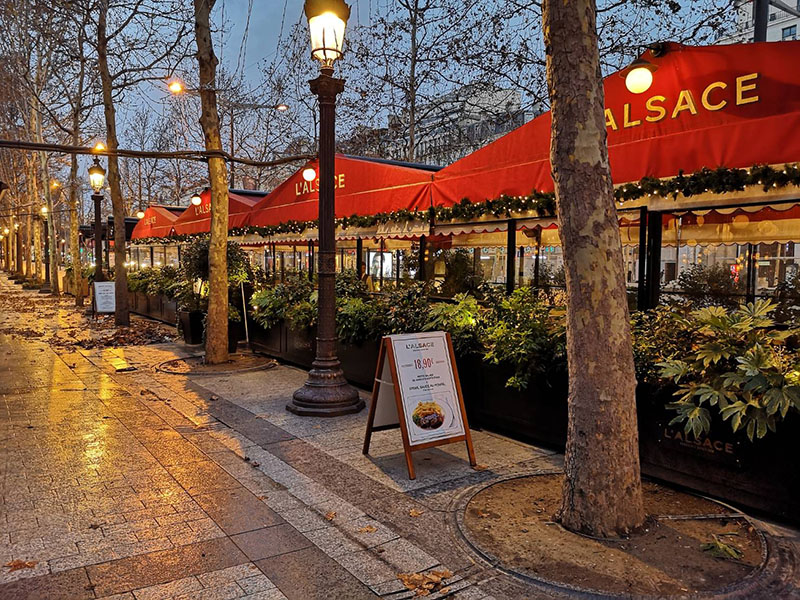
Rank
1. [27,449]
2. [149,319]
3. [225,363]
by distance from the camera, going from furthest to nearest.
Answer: [149,319], [225,363], [27,449]

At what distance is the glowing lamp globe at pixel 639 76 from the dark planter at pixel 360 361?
4.41 meters

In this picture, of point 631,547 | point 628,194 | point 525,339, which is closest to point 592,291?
point 631,547

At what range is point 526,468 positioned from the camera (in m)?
5.44

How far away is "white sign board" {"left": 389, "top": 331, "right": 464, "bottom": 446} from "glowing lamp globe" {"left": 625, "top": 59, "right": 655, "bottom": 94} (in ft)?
10.5

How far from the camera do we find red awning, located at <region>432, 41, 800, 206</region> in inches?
201

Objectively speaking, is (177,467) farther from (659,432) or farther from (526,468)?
(659,432)

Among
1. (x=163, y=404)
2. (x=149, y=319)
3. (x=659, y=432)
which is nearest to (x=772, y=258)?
(x=659, y=432)

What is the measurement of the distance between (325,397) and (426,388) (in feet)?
7.51

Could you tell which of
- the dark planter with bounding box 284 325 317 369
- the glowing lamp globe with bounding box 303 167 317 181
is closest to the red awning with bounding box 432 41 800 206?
the dark planter with bounding box 284 325 317 369

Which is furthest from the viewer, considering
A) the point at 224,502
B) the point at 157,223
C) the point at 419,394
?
the point at 157,223

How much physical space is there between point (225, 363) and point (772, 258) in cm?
1033

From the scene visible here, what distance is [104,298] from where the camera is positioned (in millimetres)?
17531

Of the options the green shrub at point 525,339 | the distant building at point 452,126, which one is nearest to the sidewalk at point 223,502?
the green shrub at point 525,339

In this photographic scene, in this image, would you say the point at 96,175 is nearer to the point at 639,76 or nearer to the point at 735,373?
the point at 639,76
